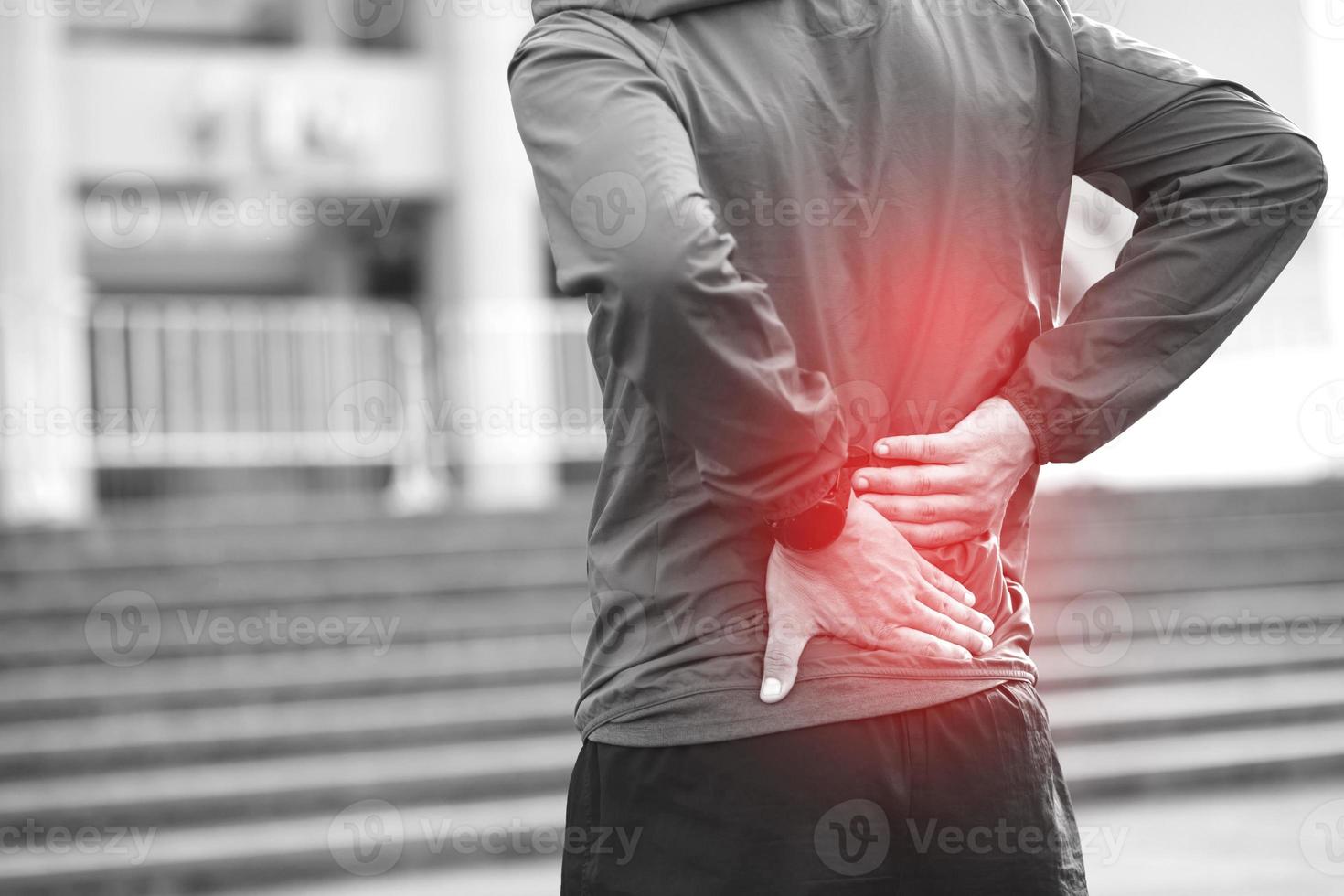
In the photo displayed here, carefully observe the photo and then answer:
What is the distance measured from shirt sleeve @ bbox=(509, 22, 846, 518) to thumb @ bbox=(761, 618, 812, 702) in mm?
125

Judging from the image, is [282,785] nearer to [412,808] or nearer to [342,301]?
[412,808]

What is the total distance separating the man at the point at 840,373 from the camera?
131 cm

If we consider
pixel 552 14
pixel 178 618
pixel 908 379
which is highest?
pixel 552 14

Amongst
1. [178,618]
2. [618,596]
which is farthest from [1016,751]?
[178,618]

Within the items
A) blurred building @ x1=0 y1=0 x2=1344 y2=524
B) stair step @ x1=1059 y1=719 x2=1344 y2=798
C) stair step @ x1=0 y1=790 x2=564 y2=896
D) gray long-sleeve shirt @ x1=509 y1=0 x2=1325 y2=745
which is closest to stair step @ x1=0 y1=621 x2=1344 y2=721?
stair step @ x1=1059 y1=719 x2=1344 y2=798

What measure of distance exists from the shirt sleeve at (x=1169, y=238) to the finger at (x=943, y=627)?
9.7 inches

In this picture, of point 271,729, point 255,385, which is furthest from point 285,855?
point 255,385

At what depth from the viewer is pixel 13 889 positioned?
4688 millimetres

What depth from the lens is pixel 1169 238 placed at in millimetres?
1540

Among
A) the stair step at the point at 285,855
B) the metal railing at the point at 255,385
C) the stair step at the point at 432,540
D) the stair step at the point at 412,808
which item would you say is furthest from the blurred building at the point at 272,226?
the stair step at the point at 285,855

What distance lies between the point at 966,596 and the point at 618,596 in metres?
0.37

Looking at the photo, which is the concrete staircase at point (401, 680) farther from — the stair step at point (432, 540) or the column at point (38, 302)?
the column at point (38, 302)

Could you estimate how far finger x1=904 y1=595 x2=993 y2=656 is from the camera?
4.52 ft

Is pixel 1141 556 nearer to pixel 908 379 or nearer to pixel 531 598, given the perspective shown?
pixel 531 598
